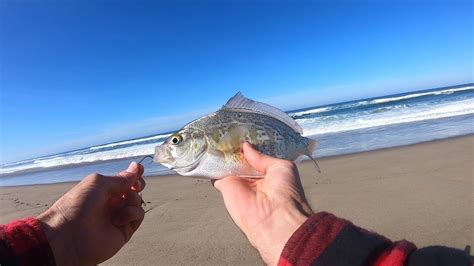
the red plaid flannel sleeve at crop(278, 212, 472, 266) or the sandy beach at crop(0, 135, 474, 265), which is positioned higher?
the red plaid flannel sleeve at crop(278, 212, 472, 266)

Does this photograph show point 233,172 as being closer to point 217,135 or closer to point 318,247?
point 217,135

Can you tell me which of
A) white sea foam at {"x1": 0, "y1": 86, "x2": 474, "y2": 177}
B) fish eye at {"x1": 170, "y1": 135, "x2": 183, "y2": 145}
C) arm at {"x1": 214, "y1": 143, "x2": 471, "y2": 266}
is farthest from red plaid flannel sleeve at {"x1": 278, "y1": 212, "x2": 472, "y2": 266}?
white sea foam at {"x1": 0, "y1": 86, "x2": 474, "y2": 177}

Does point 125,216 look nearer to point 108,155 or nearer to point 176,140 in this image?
point 176,140

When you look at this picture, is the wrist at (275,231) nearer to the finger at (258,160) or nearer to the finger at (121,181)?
the finger at (258,160)

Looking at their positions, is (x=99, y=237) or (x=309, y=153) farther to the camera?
(x=309, y=153)

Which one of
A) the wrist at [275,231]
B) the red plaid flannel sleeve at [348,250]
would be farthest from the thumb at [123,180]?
the red plaid flannel sleeve at [348,250]

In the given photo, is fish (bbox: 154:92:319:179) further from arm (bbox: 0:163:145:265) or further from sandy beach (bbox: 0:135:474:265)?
sandy beach (bbox: 0:135:474:265)

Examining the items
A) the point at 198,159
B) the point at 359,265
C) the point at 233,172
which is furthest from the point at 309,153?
the point at 359,265
